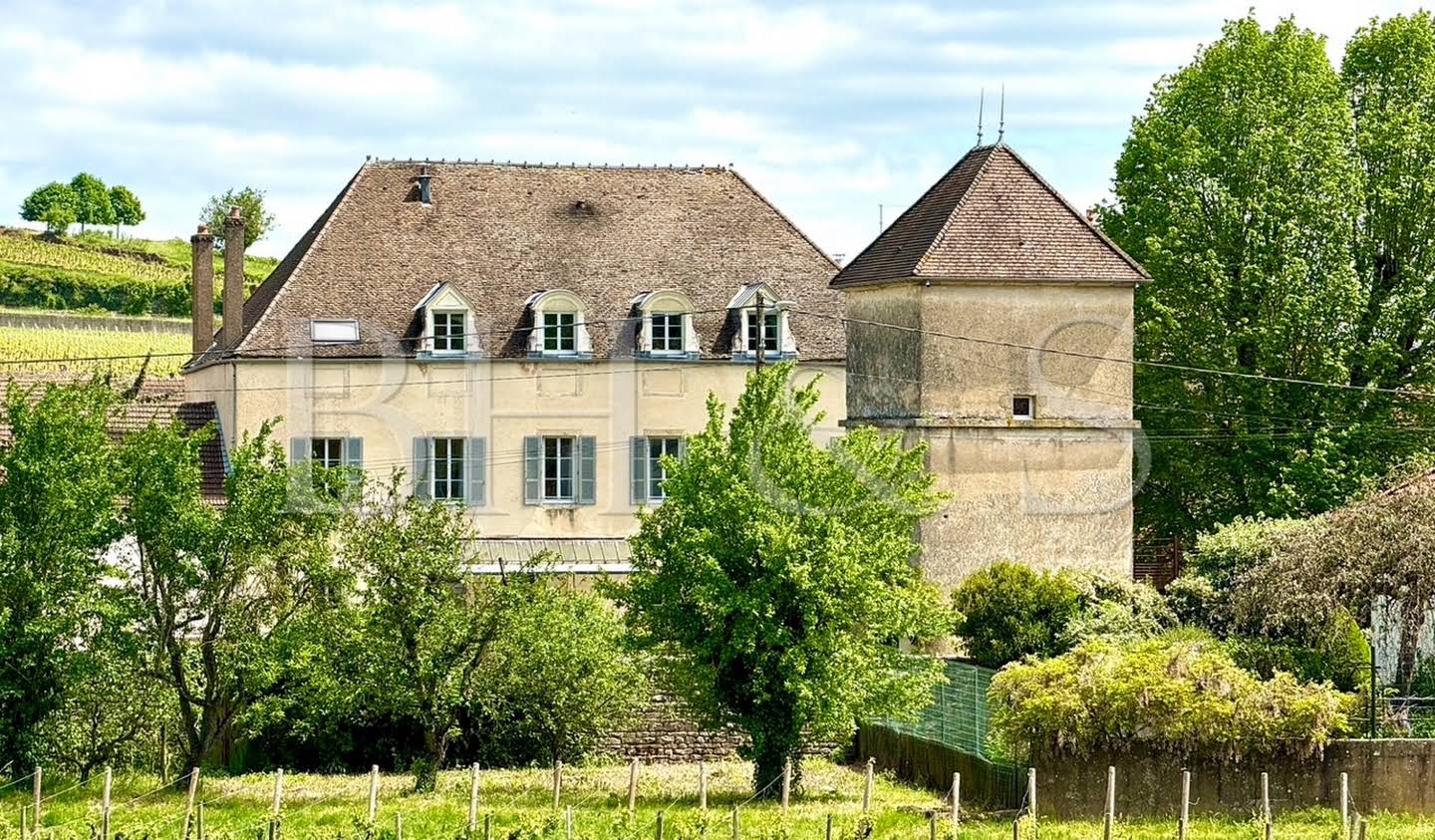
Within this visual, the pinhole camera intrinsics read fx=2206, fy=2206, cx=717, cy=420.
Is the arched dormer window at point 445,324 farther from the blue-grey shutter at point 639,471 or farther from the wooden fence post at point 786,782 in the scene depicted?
the wooden fence post at point 786,782

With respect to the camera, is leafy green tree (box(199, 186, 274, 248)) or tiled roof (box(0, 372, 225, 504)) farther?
leafy green tree (box(199, 186, 274, 248))

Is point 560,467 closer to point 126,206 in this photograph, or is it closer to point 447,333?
point 447,333

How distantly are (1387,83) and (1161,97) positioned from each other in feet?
14.4

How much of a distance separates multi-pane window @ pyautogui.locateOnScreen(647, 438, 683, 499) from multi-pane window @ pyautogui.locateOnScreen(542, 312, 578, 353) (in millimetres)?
2528

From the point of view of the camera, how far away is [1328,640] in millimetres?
30297

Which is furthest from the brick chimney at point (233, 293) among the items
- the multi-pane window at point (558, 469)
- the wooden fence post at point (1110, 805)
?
the wooden fence post at point (1110, 805)

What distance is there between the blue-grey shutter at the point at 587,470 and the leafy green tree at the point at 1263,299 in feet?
35.4

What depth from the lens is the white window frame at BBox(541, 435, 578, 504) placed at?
43.9m

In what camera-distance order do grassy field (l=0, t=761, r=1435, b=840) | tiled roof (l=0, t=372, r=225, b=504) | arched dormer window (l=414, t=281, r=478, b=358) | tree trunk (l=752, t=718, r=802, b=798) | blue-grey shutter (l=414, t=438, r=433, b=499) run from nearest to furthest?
grassy field (l=0, t=761, r=1435, b=840), tree trunk (l=752, t=718, r=802, b=798), tiled roof (l=0, t=372, r=225, b=504), blue-grey shutter (l=414, t=438, r=433, b=499), arched dormer window (l=414, t=281, r=478, b=358)

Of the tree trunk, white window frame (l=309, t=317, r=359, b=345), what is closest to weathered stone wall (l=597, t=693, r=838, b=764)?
the tree trunk

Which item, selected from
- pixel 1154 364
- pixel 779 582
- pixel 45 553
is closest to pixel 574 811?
pixel 779 582

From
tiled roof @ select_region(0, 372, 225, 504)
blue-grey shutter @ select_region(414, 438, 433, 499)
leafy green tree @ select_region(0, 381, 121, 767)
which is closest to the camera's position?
leafy green tree @ select_region(0, 381, 121, 767)

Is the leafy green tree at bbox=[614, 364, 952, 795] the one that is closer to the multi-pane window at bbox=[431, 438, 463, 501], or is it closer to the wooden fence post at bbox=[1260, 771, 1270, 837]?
the wooden fence post at bbox=[1260, 771, 1270, 837]

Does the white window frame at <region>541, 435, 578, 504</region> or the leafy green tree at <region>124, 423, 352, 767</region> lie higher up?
the white window frame at <region>541, 435, 578, 504</region>
